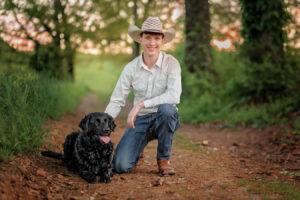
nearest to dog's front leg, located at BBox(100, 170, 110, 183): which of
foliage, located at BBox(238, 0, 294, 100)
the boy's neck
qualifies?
the boy's neck

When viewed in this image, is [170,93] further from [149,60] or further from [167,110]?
[149,60]

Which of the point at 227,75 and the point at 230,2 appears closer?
the point at 227,75

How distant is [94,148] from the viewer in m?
3.49

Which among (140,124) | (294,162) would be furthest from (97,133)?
(294,162)

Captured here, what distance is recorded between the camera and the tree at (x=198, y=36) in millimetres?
10945

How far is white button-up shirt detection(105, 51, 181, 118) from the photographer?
4.00 m

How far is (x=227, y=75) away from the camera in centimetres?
1085

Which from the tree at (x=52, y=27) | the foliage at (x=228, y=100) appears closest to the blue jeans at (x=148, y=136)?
the foliage at (x=228, y=100)

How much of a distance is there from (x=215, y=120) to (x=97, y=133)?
5967 millimetres

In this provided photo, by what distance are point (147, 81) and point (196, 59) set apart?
7.38 m

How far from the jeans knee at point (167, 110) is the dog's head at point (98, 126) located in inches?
28.7

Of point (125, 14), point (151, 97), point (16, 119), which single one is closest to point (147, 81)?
point (151, 97)

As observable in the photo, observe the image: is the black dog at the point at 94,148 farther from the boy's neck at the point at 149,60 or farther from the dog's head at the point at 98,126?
the boy's neck at the point at 149,60

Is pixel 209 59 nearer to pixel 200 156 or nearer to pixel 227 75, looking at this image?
pixel 227 75
